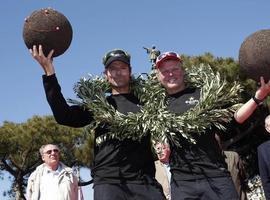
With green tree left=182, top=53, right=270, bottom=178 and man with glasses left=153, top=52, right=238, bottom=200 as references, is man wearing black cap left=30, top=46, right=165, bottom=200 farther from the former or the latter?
green tree left=182, top=53, right=270, bottom=178

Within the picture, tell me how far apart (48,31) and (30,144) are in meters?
27.9

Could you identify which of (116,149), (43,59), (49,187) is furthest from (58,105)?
(49,187)

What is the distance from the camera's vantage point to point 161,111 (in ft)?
17.0

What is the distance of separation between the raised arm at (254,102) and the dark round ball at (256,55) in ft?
0.25

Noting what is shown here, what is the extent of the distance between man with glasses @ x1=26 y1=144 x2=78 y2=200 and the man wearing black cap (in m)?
3.99

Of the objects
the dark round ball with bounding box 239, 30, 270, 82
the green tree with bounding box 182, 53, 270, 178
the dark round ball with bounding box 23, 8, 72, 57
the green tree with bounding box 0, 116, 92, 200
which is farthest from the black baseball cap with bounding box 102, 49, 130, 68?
the green tree with bounding box 0, 116, 92, 200

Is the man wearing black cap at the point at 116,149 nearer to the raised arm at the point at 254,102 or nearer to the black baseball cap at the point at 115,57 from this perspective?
the black baseball cap at the point at 115,57

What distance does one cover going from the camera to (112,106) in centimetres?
529

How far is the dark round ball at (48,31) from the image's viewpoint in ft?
17.2

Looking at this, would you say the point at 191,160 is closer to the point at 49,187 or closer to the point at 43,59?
the point at 43,59

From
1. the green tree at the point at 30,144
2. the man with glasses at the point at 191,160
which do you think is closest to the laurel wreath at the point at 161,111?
the man with glasses at the point at 191,160

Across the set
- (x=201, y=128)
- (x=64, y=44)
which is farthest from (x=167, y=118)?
(x=64, y=44)

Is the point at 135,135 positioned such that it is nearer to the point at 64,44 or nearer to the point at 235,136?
the point at 64,44

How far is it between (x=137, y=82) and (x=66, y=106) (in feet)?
2.81
